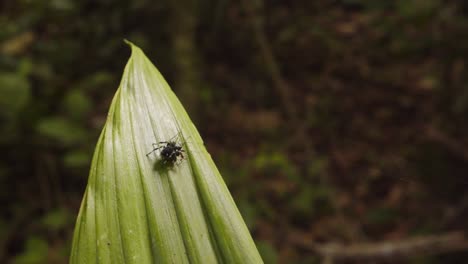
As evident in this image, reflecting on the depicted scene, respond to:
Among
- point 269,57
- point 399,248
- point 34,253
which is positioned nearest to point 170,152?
point 399,248

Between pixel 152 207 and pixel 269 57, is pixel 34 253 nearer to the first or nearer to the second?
pixel 269 57

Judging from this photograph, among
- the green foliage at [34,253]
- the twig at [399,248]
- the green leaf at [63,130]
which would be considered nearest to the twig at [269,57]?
the twig at [399,248]

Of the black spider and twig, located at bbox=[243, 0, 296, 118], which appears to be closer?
the black spider

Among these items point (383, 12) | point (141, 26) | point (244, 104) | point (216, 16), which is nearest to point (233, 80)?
point (244, 104)

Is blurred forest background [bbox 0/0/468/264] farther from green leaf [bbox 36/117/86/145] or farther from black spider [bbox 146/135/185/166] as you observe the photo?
black spider [bbox 146/135/185/166]

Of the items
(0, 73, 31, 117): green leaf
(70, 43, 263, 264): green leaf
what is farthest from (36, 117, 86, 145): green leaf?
(70, 43, 263, 264): green leaf

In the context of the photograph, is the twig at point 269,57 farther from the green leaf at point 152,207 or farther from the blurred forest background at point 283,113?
the green leaf at point 152,207

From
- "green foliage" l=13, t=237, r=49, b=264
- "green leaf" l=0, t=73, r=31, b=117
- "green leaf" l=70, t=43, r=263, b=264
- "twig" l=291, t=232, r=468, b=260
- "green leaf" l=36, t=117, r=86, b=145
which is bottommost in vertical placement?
"green leaf" l=70, t=43, r=263, b=264
